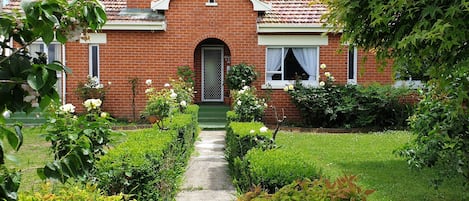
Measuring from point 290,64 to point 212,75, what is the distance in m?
3.56

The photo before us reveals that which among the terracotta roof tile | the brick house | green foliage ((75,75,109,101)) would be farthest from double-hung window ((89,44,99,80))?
the terracotta roof tile

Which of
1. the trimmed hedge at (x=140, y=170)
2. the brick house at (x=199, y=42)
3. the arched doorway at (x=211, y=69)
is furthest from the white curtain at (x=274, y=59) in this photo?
the trimmed hedge at (x=140, y=170)

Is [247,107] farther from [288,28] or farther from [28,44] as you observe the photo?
[28,44]

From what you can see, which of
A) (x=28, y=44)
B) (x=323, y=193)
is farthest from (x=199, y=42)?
(x=28, y=44)

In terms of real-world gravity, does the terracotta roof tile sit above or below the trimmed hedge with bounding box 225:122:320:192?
above

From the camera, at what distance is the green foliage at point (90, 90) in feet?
52.1

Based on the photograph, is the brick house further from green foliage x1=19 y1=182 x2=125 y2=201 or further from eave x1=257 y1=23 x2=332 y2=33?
green foliage x1=19 y1=182 x2=125 y2=201

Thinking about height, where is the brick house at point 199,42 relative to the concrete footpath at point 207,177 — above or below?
above

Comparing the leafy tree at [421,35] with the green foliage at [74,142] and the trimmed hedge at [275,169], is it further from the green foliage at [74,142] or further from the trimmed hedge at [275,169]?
the green foliage at [74,142]

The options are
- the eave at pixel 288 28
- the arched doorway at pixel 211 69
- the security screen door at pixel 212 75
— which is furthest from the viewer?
the security screen door at pixel 212 75

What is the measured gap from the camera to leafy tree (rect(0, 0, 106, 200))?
1.98 m

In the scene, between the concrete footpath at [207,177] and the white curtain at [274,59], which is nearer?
the concrete footpath at [207,177]

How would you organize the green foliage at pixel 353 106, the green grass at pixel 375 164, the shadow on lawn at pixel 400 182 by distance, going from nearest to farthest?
the shadow on lawn at pixel 400 182
the green grass at pixel 375 164
the green foliage at pixel 353 106

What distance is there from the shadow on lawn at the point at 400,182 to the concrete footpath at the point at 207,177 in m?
2.05
